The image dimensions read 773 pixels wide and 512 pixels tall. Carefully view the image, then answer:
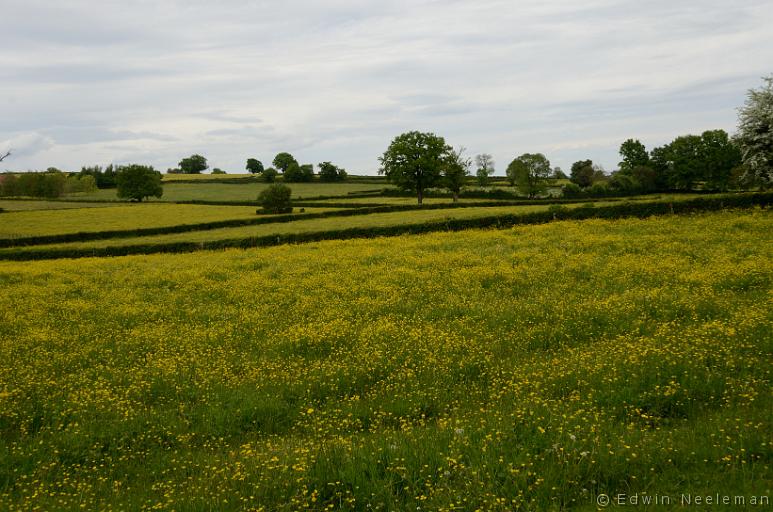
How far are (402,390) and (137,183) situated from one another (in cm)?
9423

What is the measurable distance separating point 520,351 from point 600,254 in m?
13.8

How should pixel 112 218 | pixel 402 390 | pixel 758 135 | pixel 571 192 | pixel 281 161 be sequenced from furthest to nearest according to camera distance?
pixel 281 161 → pixel 571 192 → pixel 112 218 → pixel 758 135 → pixel 402 390

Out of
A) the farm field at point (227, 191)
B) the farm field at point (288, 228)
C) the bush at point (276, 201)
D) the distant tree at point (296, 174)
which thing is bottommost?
the farm field at point (288, 228)

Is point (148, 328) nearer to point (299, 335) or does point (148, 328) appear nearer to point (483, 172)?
point (299, 335)

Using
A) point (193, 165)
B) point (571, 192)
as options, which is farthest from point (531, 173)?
point (193, 165)

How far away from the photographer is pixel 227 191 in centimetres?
9906

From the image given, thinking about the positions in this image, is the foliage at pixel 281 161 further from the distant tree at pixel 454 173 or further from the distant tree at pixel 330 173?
the distant tree at pixel 454 173

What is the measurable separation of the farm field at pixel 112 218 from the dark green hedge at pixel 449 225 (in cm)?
1173

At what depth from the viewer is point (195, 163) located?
181125 mm

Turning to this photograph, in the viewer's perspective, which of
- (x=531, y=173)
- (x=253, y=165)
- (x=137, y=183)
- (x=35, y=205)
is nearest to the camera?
(x=35, y=205)

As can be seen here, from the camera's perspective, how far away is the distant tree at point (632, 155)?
98069 millimetres

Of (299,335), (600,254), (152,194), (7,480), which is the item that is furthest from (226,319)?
(152,194)

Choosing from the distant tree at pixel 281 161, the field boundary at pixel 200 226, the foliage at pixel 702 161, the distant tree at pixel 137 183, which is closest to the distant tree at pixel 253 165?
the distant tree at pixel 281 161

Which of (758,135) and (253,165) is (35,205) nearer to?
(758,135)
